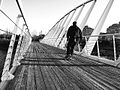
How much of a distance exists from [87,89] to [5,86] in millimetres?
1156

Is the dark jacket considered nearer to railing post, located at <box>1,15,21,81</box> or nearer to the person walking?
the person walking

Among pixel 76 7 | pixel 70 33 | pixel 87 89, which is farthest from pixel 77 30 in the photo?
pixel 76 7

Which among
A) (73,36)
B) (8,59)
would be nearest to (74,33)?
(73,36)

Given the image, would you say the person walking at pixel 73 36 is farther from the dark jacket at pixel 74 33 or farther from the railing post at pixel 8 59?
the railing post at pixel 8 59

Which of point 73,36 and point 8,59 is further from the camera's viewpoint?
point 73,36

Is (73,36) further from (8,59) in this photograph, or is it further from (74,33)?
(8,59)

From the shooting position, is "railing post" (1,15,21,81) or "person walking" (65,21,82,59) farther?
"person walking" (65,21,82,59)

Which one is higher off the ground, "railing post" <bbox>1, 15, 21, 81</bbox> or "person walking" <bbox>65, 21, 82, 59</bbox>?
"person walking" <bbox>65, 21, 82, 59</bbox>

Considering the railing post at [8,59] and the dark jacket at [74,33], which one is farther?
the dark jacket at [74,33]

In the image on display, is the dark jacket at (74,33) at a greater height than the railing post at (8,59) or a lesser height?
greater

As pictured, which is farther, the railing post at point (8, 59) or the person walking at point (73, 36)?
the person walking at point (73, 36)

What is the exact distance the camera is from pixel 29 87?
204 cm

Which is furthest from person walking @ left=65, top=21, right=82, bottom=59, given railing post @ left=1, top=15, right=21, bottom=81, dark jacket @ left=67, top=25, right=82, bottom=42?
railing post @ left=1, top=15, right=21, bottom=81

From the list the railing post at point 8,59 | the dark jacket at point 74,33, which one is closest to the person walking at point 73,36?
the dark jacket at point 74,33
